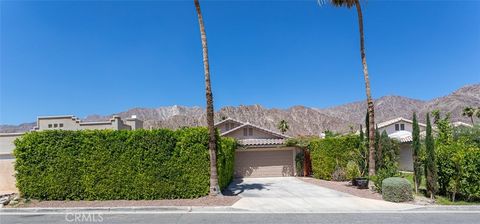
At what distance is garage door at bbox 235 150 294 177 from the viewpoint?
2556 cm

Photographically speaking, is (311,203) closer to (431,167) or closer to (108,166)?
(431,167)

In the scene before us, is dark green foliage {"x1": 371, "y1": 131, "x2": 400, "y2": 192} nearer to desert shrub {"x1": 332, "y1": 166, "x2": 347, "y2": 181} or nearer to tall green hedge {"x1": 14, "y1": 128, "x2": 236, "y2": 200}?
desert shrub {"x1": 332, "y1": 166, "x2": 347, "y2": 181}

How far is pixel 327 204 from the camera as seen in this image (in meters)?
12.3

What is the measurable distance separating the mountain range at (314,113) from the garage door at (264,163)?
2344 inches

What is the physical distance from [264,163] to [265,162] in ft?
0.35

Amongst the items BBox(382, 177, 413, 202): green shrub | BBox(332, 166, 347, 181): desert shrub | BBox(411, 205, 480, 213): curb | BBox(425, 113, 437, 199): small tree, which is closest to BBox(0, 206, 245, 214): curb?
BBox(382, 177, 413, 202): green shrub

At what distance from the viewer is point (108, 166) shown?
1301cm

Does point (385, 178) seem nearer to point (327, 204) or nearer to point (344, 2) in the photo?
point (327, 204)

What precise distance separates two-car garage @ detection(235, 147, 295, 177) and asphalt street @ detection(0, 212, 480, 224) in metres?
14.9

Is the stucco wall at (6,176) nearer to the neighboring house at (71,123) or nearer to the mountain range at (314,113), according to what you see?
the neighboring house at (71,123)

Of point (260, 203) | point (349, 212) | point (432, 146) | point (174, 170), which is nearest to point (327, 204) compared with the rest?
point (349, 212)

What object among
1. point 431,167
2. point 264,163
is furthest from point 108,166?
point 264,163

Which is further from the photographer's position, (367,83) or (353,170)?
(353,170)

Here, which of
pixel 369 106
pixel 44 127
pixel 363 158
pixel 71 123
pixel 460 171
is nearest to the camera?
pixel 460 171
